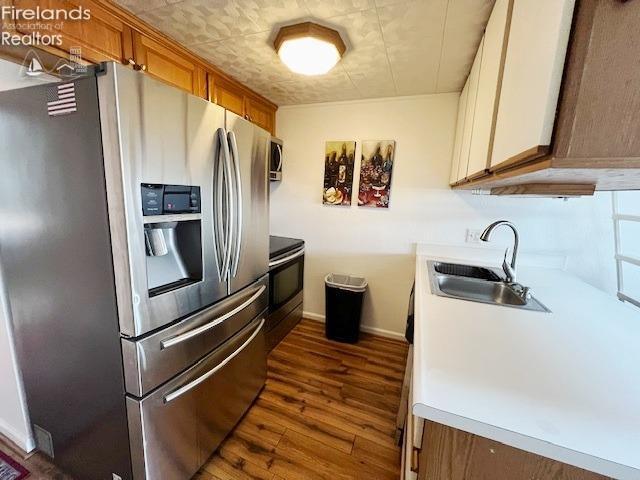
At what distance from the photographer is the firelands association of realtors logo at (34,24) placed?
964mm

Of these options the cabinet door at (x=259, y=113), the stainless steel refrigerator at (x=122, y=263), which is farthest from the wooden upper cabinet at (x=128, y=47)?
the stainless steel refrigerator at (x=122, y=263)

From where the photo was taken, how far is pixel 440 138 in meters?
2.33

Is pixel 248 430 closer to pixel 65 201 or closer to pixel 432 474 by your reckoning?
pixel 432 474

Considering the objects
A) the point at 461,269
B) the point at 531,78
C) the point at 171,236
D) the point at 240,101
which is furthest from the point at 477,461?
the point at 240,101

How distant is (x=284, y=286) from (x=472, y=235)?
175cm

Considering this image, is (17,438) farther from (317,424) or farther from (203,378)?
(317,424)

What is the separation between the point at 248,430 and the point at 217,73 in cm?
243

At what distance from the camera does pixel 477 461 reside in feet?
2.16

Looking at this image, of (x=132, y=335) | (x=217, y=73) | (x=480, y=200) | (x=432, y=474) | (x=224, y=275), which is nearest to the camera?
(x=432, y=474)

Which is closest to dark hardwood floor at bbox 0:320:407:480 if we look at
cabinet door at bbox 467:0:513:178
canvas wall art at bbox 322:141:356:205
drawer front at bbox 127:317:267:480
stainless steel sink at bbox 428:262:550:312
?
drawer front at bbox 127:317:267:480

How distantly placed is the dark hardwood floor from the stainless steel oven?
22 centimetres

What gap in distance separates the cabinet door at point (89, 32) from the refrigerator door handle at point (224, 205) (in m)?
0.70

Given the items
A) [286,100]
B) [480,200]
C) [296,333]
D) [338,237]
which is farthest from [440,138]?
[296,333]

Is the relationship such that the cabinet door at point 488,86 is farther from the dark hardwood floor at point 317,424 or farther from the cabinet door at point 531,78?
the dark hardwood floor at point 317,424
